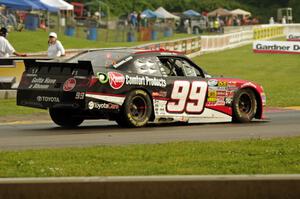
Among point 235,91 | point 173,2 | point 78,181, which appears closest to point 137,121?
point 235,91

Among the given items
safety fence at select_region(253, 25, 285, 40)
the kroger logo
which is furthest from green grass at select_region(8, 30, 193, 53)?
safety fence at select_region(253, 25, 285, 40)

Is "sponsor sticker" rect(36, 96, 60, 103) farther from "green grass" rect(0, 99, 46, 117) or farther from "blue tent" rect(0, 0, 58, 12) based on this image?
"blue tent" rect(0, 0, 58, 12)

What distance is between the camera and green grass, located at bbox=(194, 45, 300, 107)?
24734 mm

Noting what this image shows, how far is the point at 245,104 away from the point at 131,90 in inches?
108

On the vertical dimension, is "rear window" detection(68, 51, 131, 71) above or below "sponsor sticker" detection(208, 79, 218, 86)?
above

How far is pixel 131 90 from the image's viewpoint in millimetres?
14961

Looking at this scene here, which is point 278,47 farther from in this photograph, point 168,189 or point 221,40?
point 168,189

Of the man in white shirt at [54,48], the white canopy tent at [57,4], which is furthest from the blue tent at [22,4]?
the man in white shirt at [54,48]

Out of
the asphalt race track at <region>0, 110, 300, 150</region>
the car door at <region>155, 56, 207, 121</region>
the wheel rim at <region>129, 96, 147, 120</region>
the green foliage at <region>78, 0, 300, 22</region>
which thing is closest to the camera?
the asphalt race track at <region>0, 110, 300, 150</region>

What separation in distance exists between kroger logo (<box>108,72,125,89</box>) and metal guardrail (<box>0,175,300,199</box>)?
702cm

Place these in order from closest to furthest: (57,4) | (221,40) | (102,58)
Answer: (102,58) < (57,4) < (221,40)

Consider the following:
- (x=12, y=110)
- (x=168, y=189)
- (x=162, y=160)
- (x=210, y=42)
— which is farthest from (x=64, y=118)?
(x=210, y=42)

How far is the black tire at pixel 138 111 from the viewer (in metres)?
15.0

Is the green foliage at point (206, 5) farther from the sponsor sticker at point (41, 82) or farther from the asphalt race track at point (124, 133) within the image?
the sponsor sticker at point (41, 82)
